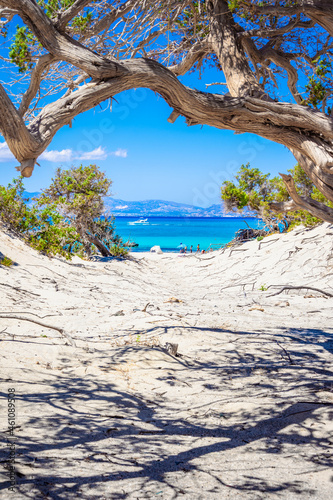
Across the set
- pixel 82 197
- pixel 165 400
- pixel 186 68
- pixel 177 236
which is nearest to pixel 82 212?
pixel 82 197

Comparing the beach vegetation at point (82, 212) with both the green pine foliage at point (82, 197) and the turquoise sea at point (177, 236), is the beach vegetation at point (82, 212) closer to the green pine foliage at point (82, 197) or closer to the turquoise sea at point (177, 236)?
the green pine foliage at point (82, 197)

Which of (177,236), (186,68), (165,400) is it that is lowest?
(165,400)

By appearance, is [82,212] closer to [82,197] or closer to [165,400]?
[82,197]

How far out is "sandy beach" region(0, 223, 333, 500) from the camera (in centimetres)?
240

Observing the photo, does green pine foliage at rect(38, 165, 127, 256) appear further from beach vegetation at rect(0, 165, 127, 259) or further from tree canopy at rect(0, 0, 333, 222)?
tree canopy at rect(0, 0, 333, 222)

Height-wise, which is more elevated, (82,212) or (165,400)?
(82,212)

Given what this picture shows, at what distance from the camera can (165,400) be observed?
3771 millimetres

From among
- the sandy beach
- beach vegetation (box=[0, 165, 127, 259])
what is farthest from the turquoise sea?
the sandy beach

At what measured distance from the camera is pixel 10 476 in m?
2.20

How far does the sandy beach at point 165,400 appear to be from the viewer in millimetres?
2396

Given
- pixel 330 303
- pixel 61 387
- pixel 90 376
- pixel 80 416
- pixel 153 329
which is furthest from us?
pixel 330 303

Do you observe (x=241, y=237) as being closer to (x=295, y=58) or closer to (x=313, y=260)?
(x=313, y=260)

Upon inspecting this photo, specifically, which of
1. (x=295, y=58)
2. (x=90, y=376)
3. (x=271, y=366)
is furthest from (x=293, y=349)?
(x=295, y=58)

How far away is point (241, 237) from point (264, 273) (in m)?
10.4
